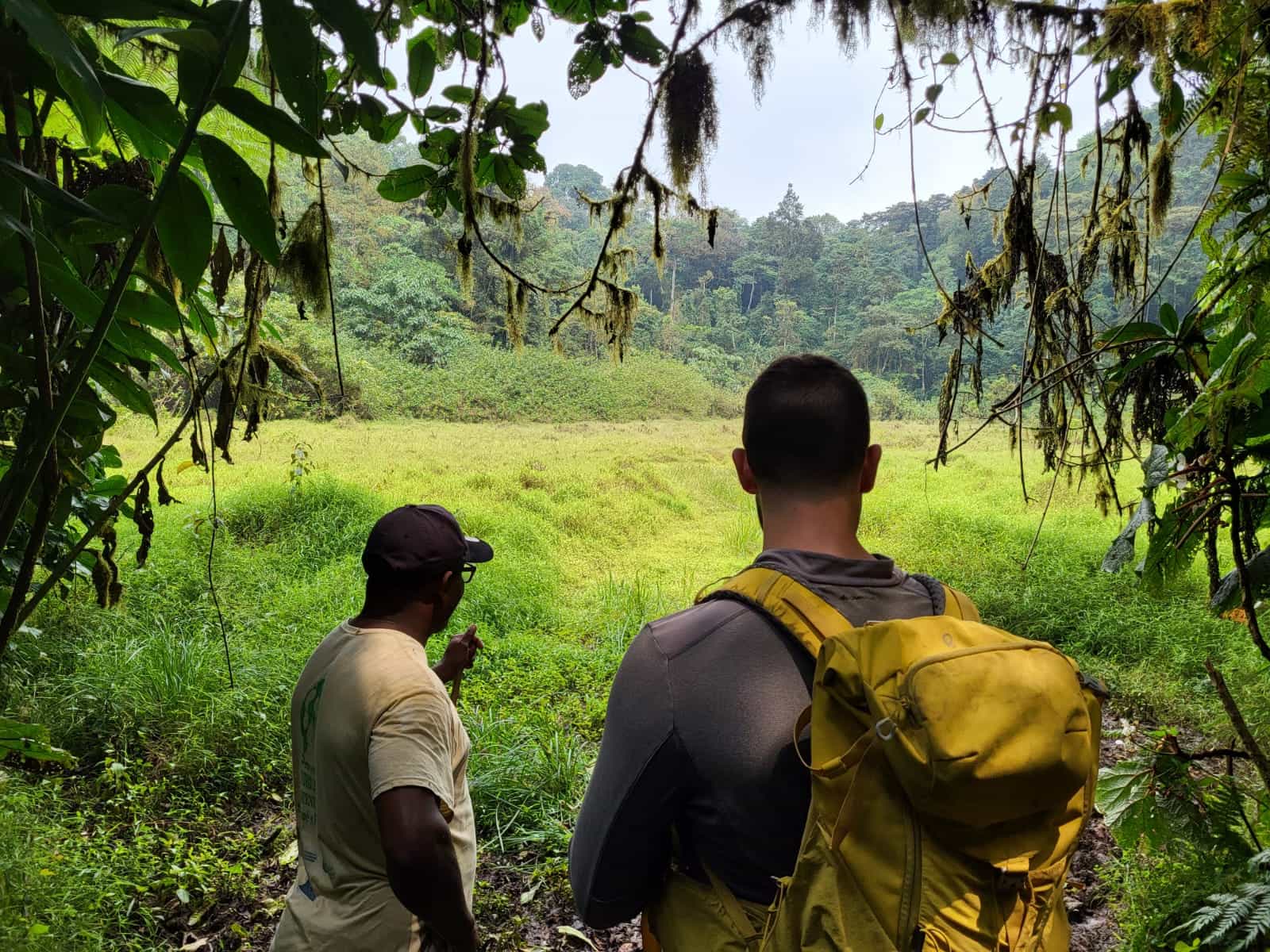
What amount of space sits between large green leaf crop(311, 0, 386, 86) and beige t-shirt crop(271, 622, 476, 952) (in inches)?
34.2

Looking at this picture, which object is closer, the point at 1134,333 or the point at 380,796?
the point at 380,796

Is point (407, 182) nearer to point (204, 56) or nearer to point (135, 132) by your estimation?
point (135, 132)

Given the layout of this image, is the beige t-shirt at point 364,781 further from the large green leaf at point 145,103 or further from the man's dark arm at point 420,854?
the large green leaf at point 145,103

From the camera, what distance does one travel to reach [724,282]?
26953 mm

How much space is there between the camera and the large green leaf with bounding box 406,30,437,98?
4.07 feet

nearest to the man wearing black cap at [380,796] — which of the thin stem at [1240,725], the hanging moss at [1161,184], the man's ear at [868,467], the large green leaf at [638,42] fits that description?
the man's ear at [868,467]

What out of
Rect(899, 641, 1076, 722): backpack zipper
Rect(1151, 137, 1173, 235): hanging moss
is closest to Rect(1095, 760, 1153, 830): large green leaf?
Rect(899, 641, 1076, 722): backpack zipper

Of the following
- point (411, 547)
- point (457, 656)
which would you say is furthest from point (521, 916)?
point (411, 547)

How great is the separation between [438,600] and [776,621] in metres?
0.70

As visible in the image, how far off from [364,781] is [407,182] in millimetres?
1126

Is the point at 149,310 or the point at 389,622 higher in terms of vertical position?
the point at 149,310

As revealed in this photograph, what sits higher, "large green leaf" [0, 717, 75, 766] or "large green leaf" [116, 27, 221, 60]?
"large green leaf" [116, 27, 221, 60]

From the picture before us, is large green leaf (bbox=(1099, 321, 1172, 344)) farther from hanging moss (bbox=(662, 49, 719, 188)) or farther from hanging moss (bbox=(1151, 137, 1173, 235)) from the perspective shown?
hanging moss (bbox=(662, 49, 719, 188))

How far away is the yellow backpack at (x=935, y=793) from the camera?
0.61 m
